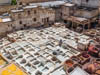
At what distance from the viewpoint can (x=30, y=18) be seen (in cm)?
2870

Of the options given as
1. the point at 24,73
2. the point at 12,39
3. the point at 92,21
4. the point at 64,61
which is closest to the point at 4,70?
the point at 24,73

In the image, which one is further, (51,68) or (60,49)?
(60,49)

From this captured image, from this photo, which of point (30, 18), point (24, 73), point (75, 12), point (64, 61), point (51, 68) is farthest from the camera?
point (75, 12)

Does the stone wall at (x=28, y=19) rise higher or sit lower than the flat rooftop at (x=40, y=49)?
higher

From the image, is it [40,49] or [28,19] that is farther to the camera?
[28,19]

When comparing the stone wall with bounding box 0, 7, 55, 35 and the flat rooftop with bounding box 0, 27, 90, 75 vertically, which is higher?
the stone wall with bounding box 0, 7, 55, 35

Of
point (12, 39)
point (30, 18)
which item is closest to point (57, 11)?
point (30, 18)

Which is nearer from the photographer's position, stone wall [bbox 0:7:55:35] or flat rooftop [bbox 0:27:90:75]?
flat rooftop [bbox 0:27:90:75]

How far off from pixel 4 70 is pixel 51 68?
562 centimetres

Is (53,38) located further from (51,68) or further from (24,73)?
(24,73)

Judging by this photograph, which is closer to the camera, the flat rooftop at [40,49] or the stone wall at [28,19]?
the flat rooftop at [40,49]

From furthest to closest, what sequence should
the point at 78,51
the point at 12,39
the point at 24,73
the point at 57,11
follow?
the point at 57,11
the point at 12,39
the point at 78,51
the point at 24,73

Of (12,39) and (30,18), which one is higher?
(30,18)

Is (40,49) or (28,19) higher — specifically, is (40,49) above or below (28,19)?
below
